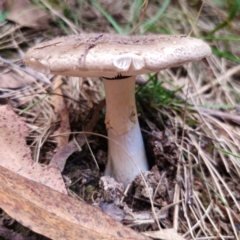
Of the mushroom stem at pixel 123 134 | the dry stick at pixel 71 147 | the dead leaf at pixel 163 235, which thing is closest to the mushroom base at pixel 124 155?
the mushroom stem at pixel 123 134

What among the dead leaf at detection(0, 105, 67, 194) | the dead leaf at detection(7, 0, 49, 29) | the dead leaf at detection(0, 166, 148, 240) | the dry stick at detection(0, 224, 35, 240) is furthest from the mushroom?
the dead leaf at detection(7, 0, 49, 29)

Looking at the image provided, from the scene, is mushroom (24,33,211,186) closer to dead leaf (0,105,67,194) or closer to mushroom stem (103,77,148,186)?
mushroom stem (103,77,148,186)

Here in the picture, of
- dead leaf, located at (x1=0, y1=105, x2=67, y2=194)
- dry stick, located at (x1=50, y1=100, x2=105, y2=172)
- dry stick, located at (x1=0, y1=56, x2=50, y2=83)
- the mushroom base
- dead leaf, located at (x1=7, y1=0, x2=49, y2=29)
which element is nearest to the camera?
dead leaf, located at (x1=0, y1=105, x2=67, y2=194)

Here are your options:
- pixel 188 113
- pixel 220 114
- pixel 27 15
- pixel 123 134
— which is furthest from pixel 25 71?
pixel 220 114

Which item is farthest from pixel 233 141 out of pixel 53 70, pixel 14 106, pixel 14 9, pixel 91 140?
pixel 14 9

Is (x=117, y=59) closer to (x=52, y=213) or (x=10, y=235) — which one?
(x=52, y=213)

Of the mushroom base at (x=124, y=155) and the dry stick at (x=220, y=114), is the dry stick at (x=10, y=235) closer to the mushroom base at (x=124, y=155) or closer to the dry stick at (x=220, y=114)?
the mushroom base at (x=124, y=155)
